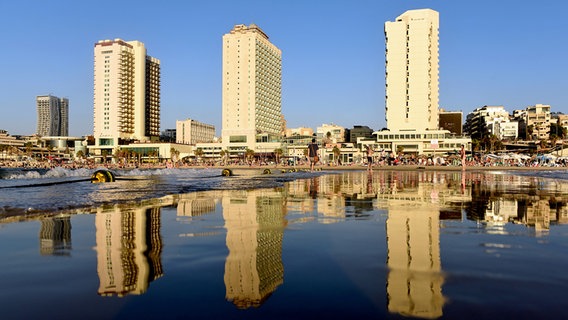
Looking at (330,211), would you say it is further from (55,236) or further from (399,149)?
(399,149)

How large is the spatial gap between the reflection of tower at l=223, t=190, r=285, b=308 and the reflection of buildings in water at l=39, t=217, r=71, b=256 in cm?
367

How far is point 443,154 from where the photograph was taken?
161 meters

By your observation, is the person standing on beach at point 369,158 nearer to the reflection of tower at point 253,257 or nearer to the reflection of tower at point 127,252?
the reflection of tower at point 253,257

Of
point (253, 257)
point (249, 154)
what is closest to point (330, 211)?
point (253, 257)

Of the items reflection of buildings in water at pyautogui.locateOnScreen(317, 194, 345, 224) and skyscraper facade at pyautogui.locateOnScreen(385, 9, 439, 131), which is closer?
reflection of buildings in water at pyautogui.locateOnScreen(317, 194, 345, 224)

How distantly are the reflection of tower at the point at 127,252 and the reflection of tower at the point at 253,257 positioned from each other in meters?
1.37

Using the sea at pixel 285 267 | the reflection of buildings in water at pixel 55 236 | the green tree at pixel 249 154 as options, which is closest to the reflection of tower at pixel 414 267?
the sea at pixel 285 267

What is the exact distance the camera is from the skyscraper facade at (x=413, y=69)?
16075cm

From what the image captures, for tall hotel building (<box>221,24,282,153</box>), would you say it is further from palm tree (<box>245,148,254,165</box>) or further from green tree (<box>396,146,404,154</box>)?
green tree (<box>396,146,404,154</box>)

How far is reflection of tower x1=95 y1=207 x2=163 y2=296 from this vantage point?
6.46m

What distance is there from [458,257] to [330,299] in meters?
3.76

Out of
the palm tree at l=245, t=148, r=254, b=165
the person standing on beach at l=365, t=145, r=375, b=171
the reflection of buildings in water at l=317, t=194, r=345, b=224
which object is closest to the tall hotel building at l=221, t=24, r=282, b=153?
the palm tree at l=245, t=148, r=254, b=165

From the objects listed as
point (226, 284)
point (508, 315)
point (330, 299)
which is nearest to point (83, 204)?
point (226, 284)

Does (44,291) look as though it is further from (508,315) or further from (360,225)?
(360,225)
